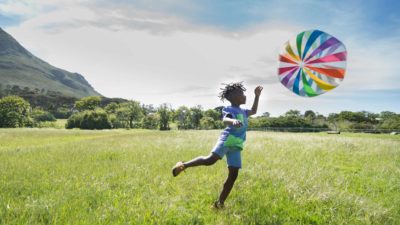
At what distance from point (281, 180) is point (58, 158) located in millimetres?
8748

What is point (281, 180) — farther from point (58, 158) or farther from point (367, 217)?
point (58, 158)

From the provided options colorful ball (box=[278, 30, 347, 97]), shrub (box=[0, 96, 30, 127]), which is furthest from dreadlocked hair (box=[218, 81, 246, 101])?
shrub (box=[0, 96, 30, 127])

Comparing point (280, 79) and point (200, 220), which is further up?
point (280, 79)

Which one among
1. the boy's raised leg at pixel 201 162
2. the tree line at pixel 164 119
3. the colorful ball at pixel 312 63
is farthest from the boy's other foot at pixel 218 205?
the tree line at pixel 164 119

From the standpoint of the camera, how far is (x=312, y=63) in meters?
7.96

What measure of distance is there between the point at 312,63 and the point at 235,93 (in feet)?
9.32

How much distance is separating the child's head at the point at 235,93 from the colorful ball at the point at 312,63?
216 cm

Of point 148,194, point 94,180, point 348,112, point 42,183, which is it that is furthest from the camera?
point 348,112

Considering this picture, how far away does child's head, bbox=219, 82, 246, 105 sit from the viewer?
20.9 ft

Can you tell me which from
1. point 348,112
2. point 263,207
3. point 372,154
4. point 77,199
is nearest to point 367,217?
point 263,207

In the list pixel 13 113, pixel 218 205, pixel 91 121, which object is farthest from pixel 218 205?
pixel 13 113

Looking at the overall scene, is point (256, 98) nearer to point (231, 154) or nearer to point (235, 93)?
point (235, 93)

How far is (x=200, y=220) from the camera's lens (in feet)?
17.3

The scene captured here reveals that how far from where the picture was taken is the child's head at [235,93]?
20.9 feet
